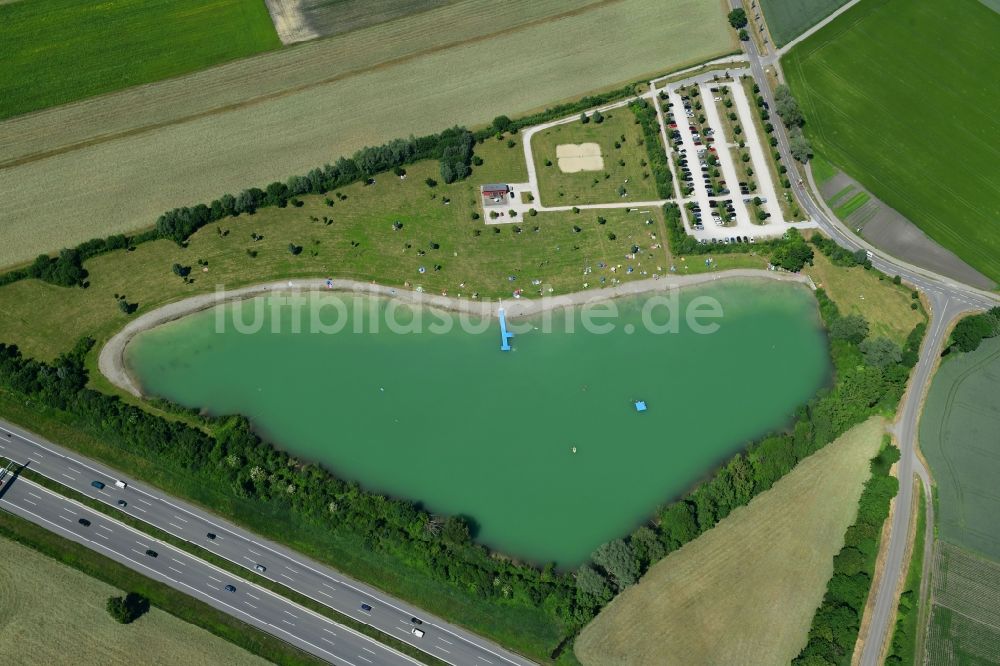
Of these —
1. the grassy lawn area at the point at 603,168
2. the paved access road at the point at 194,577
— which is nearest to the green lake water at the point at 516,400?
the paved access road at the point at 194,577

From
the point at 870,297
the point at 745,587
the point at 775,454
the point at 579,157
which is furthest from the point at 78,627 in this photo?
the point at 870,297

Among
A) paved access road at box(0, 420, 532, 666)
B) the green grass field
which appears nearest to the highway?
the green grass field

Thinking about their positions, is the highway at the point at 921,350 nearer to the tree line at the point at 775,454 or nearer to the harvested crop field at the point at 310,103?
the tree line at the point at 775,454

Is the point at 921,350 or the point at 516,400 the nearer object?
the point at 516,400

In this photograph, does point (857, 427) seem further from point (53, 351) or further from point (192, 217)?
point (53, 351)

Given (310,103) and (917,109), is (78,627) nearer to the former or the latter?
(310,103)

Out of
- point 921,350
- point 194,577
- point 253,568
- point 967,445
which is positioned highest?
point 194,577
